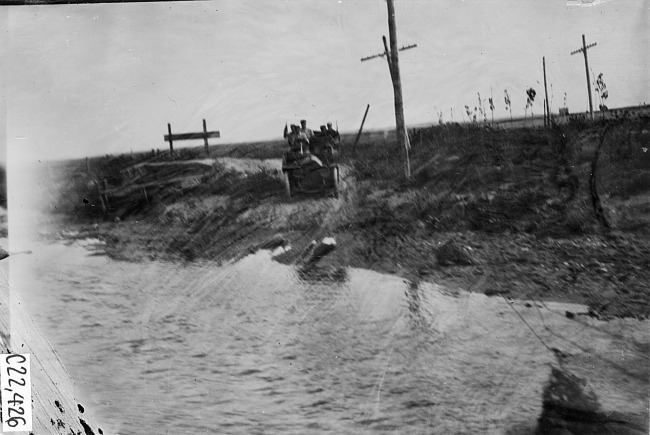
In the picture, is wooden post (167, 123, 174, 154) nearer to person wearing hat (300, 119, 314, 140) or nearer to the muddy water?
the muddy water

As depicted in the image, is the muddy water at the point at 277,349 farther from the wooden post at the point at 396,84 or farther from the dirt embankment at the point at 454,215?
the wooden post at the point at 396,84

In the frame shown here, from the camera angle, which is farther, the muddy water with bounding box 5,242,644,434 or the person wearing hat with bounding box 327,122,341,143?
the person wearing hat with bounding box 327,122,341,143

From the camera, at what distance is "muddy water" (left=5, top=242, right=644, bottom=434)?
2977mm

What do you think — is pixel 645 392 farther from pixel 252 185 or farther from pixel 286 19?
pixel 286 19

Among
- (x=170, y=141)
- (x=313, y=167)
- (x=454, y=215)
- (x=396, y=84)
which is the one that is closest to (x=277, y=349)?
(x=313, y=167)

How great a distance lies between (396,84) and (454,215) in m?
0.92

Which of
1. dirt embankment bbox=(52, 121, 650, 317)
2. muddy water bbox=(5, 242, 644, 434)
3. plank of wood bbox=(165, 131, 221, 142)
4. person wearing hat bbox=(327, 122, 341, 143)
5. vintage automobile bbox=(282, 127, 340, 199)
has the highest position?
plank of wood bbox=(165, 131, 221, 142)

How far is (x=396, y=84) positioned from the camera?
3250 mm

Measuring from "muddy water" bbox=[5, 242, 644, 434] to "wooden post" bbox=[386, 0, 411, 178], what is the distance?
882mm

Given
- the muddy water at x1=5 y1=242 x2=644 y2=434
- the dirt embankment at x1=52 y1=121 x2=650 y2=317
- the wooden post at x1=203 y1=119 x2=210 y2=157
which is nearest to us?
the muddy water at x1=5 y1=242 x2=644 y2=434

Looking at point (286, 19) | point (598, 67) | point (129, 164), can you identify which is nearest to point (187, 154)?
point (129, 164)

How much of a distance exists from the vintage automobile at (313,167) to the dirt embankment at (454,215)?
7 centimetres

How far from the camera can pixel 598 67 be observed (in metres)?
3.27

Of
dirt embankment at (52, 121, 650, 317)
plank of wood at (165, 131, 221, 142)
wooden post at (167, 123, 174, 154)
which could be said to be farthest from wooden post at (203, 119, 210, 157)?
wooden post at (167, 123, 174, 154)
